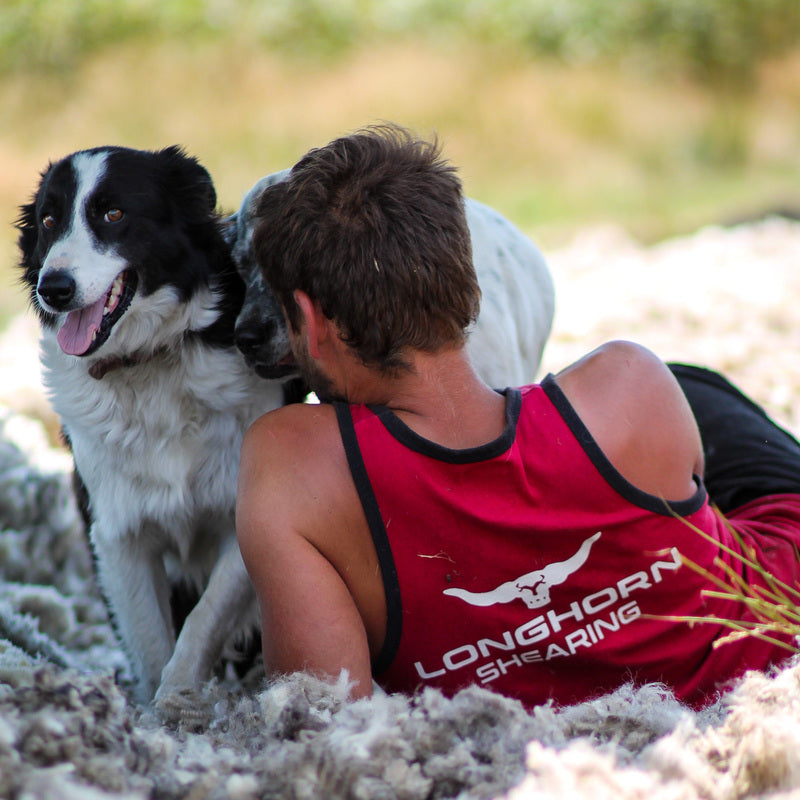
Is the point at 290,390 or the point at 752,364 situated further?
the point at 752,364

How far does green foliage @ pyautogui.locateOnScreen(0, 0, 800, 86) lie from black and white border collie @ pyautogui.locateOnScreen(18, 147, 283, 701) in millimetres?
10941

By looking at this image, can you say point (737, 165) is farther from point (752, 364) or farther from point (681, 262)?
point (752, 364)

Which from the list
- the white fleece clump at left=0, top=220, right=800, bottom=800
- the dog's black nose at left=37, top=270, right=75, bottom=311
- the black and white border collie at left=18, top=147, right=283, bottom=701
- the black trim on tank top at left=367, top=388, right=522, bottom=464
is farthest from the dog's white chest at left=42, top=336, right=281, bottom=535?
the black trim on tank top at left=367, top=388, right=522, bottom=464

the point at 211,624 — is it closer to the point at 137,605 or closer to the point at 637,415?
the point at 137,605

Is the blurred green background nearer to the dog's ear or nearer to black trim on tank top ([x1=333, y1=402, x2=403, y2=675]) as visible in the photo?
the dog's ear

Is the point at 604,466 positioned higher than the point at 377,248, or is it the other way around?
the point at 377,248

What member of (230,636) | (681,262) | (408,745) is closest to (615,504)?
(408,745)

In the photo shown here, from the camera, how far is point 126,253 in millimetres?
2127

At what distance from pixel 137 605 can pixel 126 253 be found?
86 centimetres

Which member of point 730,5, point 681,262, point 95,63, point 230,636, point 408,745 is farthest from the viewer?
point 730,5

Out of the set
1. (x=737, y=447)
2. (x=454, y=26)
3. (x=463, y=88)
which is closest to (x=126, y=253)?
(x=737, y=447)

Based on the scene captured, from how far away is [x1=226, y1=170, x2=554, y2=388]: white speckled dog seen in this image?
2111mm

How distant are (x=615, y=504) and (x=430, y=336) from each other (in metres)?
0.44

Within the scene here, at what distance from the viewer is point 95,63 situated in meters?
12.1
